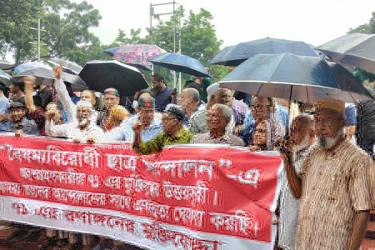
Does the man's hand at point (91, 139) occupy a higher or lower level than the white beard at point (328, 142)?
lower

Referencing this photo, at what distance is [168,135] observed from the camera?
16.5ft

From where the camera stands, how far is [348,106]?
229 inches

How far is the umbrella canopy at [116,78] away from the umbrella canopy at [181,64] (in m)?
0.73

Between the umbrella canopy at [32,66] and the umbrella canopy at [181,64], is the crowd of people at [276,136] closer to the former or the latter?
the umbrella canopy at [181,64]

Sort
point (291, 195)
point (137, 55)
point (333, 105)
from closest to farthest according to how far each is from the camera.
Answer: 1. point (333, 105)
2. point (291, 195)
3. point (137, 55)

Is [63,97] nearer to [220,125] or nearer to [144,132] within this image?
[144,132]

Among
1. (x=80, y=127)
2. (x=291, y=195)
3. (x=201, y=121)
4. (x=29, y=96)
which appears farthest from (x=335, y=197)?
(x=29, y=96)

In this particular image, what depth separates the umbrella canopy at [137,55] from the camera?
11633 millimetres

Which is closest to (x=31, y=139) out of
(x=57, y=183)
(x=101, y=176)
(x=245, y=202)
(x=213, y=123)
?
(x=57, y=183)

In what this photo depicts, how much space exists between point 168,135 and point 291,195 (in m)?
1.79

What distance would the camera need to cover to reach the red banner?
4.32 meters

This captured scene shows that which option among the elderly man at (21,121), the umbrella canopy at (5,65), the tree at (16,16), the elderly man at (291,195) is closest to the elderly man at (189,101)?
the elderly man at (21,121)

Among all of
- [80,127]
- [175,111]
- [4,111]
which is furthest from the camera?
[4,111]

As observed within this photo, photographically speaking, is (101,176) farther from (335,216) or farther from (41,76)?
(41,76)
